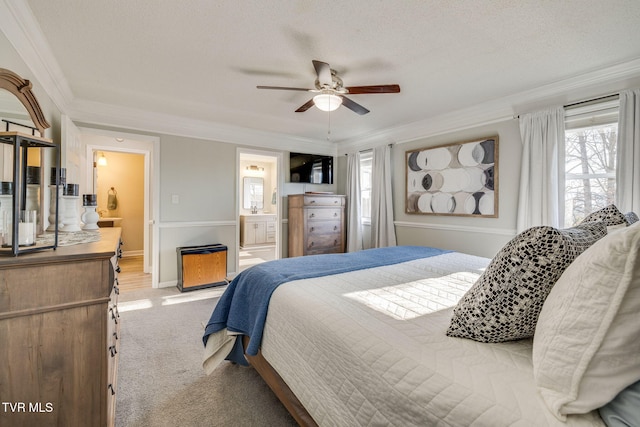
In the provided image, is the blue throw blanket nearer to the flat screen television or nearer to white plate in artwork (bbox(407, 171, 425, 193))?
white plate in artwork (bbox(407, 171, 425, 193))

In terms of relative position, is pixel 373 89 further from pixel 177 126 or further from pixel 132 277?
pixel 132 277

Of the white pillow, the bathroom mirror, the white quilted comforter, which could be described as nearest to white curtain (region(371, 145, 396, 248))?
the white quilted comforter

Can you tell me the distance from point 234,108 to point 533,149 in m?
3.39

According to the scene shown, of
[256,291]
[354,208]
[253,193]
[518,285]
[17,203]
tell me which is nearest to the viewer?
Result: [518,285]

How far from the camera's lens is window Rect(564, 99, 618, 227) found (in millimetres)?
2527

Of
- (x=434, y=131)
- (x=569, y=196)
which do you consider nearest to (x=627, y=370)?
(x=569, y=196)

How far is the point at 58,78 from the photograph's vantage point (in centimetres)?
262

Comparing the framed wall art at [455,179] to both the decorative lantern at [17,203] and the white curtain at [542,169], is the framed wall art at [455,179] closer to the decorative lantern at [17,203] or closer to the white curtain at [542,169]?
the white curtain at [542,169]

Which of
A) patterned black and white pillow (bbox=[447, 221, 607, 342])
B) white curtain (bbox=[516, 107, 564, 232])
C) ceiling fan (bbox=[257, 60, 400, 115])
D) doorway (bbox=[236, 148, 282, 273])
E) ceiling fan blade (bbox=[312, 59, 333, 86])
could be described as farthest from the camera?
doorway (bbox=[236, 148, 282, 273])

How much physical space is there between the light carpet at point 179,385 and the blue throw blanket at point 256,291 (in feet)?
0.74

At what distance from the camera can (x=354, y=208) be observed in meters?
4.90

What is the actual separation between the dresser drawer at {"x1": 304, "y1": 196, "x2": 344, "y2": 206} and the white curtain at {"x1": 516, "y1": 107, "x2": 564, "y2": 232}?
266cm

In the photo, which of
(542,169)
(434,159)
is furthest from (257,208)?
(542,169)

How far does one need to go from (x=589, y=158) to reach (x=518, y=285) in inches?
107
